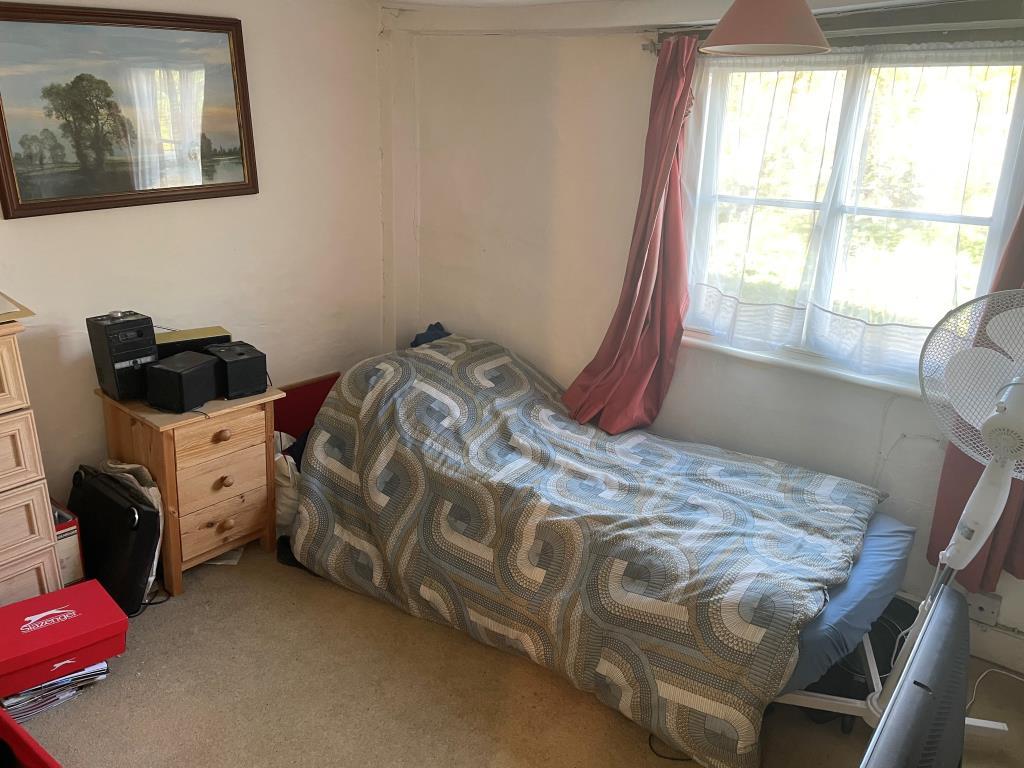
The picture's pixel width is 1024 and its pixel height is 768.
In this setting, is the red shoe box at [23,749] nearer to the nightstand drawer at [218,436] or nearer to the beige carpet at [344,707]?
the beige carpet at [344,707]

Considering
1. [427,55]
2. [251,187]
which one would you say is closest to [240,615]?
[251,187]

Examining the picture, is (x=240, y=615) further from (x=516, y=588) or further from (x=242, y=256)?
(x=242, y=256)

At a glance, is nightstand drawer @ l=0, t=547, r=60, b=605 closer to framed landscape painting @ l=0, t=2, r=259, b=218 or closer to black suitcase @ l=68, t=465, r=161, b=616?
black suitcase @ l=68, t=465, r=161, b=616

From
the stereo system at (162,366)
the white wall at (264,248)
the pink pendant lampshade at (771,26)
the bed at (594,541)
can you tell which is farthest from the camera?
the white wall at (264,248)

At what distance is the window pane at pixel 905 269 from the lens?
7.86 ft

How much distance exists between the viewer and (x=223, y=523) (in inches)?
108

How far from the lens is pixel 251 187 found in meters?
3.04

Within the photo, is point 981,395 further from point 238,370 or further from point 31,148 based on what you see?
point 31,148

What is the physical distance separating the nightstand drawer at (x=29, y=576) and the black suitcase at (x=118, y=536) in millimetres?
178

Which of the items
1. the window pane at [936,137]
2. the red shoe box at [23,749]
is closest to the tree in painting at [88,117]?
the red shoe box at [23,749]

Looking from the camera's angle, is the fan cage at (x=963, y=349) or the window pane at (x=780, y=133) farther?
the window pane at (x=780, y=133)

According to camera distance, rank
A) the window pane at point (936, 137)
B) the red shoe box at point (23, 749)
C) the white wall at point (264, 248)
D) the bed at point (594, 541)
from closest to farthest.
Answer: the red shoe box at point (23, 749)
the bed at point (594, 541)
the window pane at point (936, 137)
the white wall at point (264, 248)

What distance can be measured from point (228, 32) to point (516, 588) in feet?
7.18

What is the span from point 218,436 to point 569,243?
1525 millimetres
